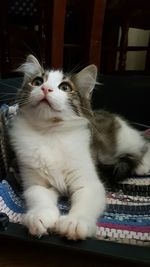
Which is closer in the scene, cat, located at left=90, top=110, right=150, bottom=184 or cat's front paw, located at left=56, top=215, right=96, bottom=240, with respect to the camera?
cat's front paw, located at left=56, top=215, right=96, bottom=240

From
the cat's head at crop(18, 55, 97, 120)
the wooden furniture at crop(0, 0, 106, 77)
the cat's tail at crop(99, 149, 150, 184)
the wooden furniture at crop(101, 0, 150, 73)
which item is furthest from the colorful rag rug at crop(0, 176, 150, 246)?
the wooden furniture at crop(101, 0, 150, 73)

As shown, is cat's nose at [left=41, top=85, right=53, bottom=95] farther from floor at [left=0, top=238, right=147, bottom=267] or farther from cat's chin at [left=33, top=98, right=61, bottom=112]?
floor at [left=0, top=238, right=147, bottom=267]

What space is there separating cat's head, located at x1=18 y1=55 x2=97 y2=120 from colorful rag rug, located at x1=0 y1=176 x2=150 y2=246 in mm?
250

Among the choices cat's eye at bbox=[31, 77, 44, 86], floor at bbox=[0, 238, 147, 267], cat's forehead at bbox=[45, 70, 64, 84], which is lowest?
floor at bbox=[0, 238, 147, 267]

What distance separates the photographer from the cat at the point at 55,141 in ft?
3.36

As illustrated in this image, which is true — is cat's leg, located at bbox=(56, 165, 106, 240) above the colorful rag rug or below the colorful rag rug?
above

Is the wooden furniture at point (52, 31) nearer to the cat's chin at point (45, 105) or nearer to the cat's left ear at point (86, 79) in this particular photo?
the cat's left ear at point (86, 79)

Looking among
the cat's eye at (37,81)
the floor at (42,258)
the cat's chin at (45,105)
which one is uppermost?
the cat's eye at (37,81)

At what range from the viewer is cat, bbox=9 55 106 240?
1.02 meters

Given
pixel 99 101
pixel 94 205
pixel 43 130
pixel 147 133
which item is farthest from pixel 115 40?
pixel 94 205

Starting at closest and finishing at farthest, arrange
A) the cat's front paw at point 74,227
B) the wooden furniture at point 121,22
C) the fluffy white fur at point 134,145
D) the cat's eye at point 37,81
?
the cat's front paw at point 74,227, the cat's eye at point 37,81, the fluffy white fur at point 134,145, the wooden furniture at point 121,22

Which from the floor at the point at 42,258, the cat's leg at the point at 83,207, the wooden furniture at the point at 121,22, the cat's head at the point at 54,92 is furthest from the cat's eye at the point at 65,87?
the wooden furniture at the point at 121,22

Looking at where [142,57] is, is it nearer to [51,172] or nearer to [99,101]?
[99,101]

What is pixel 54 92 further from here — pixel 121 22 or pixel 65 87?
pixel 121 22
